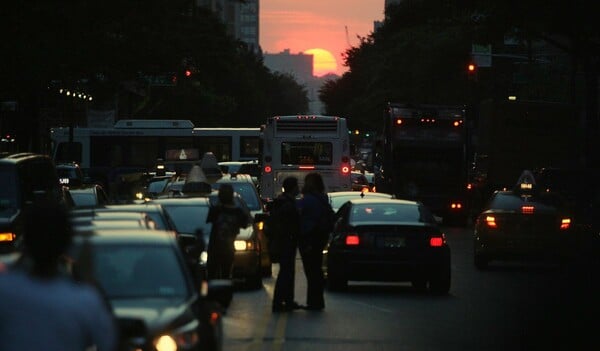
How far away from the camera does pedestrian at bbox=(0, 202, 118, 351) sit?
19.6ft

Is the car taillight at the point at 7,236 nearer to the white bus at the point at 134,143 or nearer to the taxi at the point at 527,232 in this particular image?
the taxi at the point at 527,232

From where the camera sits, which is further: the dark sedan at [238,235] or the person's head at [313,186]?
the dark sedan at [238,235]

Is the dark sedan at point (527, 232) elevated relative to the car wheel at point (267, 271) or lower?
elevated

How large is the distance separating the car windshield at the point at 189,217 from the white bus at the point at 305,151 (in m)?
17.9

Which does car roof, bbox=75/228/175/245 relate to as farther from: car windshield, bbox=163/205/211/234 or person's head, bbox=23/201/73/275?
car windshield, bbox=163/205/211/234

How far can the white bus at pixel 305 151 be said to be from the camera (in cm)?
3984

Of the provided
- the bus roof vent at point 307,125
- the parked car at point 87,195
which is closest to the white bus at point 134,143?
the bus roof vent at point 307,125

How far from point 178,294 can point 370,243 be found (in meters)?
10.5

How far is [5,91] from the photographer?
114 ft

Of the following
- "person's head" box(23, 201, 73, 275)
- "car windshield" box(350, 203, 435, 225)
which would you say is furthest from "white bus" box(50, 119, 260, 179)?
"person's head" box(23, 201, 73, 275)

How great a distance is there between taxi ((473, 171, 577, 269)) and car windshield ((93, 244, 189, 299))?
51.3 feet

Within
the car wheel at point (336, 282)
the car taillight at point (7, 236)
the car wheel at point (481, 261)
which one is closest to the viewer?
the car wheel at point (336, 282)

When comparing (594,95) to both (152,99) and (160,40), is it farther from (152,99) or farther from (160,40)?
(152,99)

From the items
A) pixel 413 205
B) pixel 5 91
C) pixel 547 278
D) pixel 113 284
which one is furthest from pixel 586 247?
pixel 113 284
